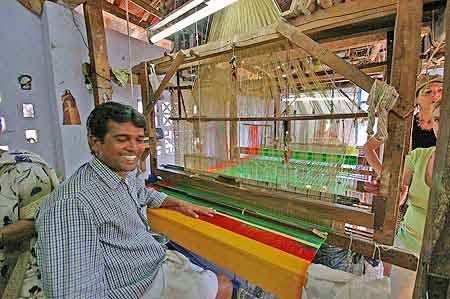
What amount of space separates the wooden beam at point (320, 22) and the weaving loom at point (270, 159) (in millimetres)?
21

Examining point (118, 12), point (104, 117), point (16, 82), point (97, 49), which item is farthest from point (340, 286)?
point (118, 12)

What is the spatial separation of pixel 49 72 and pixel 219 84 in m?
1.89

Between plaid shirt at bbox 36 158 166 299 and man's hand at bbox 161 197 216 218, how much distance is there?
0.35 meters

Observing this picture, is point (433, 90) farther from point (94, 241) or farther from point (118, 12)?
point (118, 12)

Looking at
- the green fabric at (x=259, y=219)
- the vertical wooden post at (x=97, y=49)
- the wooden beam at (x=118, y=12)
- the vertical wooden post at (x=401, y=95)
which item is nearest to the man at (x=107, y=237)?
the green fabric at (x=259, y=219)

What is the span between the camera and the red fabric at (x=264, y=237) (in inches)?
42.4

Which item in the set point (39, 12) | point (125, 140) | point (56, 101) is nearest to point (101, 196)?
point (125, 140)

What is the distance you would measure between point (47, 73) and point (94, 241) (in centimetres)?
243

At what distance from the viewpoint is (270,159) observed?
1761mm

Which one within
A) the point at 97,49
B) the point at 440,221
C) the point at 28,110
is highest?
the point at 97,49

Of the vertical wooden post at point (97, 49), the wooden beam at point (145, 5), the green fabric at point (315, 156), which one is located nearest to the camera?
the green fabric at point (315, 156)

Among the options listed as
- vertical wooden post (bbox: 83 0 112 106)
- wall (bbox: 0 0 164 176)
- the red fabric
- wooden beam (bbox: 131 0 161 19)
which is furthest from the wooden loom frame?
wooden beam (bbox: 131 0 161 19)

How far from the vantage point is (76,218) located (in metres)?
0.83

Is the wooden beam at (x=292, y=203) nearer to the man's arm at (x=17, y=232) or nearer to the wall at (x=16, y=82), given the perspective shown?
the man's arm at (x=17, y=232)
